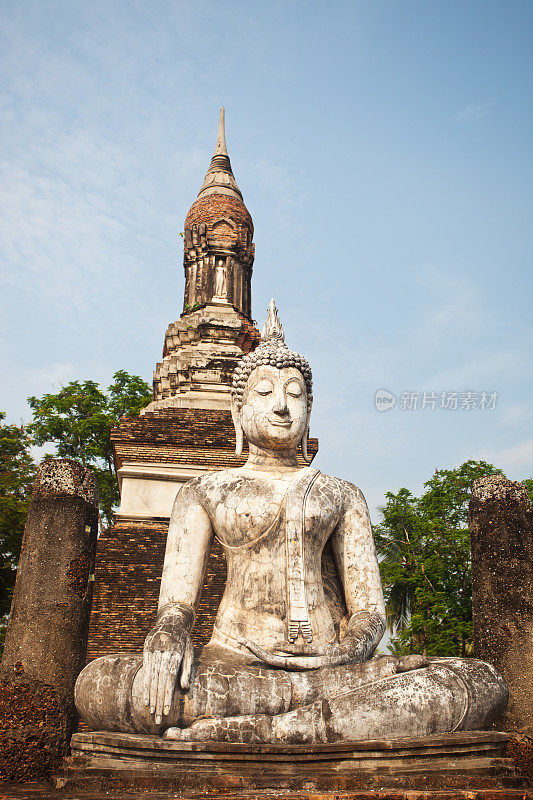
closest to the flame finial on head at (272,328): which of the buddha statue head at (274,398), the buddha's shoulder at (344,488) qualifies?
the buddha statue head at (274,398)

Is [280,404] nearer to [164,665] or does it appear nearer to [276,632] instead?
[276,632]

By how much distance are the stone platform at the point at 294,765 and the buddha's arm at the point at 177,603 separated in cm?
25

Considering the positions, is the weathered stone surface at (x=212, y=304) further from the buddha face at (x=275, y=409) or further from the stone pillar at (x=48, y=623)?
the buddha face at (x=275, y=409)

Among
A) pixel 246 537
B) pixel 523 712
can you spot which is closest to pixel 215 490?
pixel 246 537

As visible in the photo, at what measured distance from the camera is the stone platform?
4.11 meters

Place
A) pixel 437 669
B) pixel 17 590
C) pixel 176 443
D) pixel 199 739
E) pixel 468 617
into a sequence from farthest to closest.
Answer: pixel 468 617 < pixel 176 443 < pixel 17 590 < pixel 437 669 < pixel 199 739

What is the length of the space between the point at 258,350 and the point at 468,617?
1505 cm

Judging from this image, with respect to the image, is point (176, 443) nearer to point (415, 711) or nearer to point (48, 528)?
point (48, 528)

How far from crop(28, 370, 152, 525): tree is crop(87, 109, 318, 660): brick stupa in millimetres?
5425

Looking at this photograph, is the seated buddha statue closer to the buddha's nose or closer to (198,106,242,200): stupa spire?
the buddha's nose

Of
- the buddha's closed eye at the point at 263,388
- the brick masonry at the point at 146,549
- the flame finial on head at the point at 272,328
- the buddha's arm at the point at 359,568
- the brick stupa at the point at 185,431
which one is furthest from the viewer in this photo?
the brick stupa at the point at 185,431

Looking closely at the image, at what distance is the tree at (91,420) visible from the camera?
24125 millimetres

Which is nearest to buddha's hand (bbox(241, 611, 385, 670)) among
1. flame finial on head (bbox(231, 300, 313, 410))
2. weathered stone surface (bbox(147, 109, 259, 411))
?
flame finial on head (bbox(231, 300, 313, 410))

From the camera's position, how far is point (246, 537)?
18.5ft
